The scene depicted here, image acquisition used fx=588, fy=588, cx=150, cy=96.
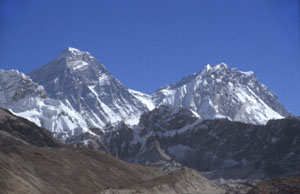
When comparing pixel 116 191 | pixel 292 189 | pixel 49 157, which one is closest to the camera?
pixel 292 189

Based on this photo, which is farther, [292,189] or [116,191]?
[116,191]

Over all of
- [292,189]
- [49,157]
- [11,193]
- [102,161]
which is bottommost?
[11,193]

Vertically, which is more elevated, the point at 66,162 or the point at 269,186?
the point at 66,162

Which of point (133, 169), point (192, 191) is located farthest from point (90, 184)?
point (133, 169)

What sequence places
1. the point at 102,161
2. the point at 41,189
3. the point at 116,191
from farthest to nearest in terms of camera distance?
the point at 102,161
the point at 116,191
the point at 41,189

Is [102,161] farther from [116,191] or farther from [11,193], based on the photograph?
[11,193]

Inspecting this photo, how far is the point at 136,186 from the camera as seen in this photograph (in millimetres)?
133125

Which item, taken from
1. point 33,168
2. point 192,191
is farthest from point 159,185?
point 33,168

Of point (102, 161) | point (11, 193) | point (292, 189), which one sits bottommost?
point (11, 193)

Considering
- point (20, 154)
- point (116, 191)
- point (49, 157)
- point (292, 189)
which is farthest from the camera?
point (49, 157)

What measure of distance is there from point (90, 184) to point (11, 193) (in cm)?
4168

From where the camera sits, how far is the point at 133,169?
184m

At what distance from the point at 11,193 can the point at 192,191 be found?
7408cm

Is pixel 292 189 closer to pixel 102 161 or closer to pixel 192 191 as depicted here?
pixel 192 191
